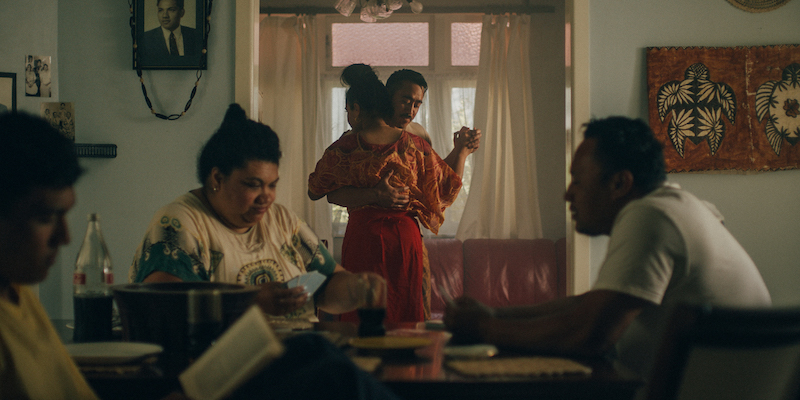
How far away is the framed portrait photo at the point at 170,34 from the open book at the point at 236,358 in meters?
2.24

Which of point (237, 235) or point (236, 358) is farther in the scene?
point (237, 235)

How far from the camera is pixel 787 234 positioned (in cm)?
284

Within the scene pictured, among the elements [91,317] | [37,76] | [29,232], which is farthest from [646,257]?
[37,76]

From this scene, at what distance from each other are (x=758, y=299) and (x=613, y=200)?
366mm

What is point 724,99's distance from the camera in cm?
281

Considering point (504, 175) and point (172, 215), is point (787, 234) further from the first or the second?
point (172, 215)

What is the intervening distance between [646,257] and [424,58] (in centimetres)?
407

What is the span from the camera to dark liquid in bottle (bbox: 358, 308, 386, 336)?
1379mm

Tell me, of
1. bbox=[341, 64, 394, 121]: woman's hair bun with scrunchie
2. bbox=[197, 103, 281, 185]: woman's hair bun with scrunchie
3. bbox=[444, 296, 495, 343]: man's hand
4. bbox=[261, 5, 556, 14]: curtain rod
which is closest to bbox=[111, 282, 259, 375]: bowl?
bbox=[444, 296, 495, 343]: man's hand

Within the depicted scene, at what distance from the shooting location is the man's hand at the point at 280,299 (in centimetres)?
145

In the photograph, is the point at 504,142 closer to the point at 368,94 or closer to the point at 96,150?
the point at 368,94

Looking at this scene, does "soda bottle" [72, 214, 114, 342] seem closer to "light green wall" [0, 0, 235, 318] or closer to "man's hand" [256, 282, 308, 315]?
"man's hand" [256, 282, 308, 315]

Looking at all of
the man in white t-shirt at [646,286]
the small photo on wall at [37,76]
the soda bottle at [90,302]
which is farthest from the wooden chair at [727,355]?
the small photo on wall at [37,76]

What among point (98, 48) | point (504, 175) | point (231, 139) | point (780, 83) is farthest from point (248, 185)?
point (504, 175)
